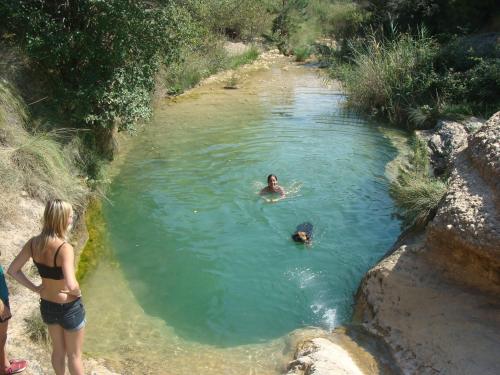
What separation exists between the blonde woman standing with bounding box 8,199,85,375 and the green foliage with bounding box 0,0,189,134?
21.1 ft

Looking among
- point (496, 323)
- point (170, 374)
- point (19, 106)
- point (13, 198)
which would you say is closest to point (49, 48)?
point (19, 106)

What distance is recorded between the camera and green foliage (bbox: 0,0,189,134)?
9.86 meters

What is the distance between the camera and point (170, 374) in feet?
19.3

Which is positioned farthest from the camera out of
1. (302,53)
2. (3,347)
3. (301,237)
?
(302,53)

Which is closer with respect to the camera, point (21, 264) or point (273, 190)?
point (21, 264)

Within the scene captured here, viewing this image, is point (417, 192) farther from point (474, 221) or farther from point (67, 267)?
point (67, 267)

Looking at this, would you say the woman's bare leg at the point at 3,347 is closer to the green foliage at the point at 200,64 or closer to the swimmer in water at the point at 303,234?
the swimmer in water at the point at 303,234

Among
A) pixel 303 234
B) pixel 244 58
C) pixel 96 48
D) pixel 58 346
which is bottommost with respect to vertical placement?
pixel 244 58

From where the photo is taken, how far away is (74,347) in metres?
4.52

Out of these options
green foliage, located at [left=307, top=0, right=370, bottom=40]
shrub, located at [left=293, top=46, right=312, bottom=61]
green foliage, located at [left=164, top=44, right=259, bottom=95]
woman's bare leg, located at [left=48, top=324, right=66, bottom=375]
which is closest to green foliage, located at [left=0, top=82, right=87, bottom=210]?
woman's bare leg, located at [left=48, top=324, right=66, bottom=375]

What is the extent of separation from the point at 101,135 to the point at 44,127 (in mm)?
2319

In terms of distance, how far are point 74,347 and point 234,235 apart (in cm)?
511

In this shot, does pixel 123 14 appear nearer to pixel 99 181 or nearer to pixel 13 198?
pixel 99 181

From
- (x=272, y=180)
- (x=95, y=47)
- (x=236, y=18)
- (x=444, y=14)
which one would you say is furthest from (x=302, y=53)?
(x=95, y=47)
